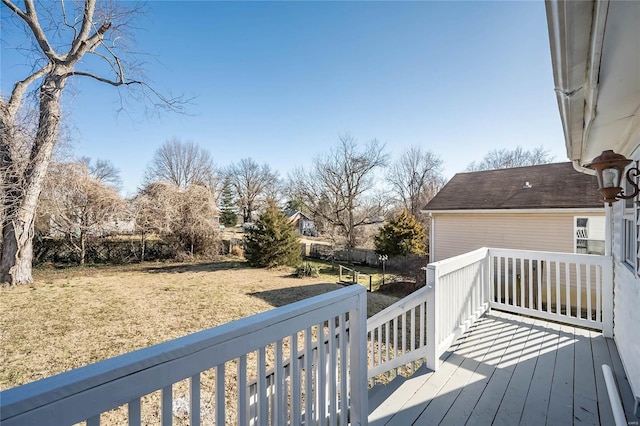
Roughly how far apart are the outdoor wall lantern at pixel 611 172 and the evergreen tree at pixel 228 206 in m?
24.0

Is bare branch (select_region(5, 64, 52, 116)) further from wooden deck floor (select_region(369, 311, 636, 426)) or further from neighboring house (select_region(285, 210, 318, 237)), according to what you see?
neighboring house (select_region(285, 210, 318, 237))

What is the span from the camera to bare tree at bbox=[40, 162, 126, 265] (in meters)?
8.96

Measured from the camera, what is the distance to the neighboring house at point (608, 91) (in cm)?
99

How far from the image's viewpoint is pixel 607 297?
3373 mm

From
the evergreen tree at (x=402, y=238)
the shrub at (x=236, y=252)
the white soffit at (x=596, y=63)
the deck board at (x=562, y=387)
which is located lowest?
the shrub at (x=236, y=252)

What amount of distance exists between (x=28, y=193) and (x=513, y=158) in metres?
24.9

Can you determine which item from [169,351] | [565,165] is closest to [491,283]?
[169,351]

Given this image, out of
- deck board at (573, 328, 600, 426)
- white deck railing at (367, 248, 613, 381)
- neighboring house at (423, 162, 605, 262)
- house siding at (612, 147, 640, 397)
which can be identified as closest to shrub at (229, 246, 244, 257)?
neighboring house at (423, 162, 605, 262)

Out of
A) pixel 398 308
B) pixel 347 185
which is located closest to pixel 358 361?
pixel 398 308

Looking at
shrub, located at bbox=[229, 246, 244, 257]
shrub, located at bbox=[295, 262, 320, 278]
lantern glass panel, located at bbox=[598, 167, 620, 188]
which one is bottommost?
shrub, located at bbox=[295, 262, 320, 278]

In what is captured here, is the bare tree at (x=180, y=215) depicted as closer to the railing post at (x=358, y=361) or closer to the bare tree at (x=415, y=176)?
the railing post at (x=358, y=361)

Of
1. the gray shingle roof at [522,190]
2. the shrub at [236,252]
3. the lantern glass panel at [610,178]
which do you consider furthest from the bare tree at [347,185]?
the lantern glass panel at [610,178]

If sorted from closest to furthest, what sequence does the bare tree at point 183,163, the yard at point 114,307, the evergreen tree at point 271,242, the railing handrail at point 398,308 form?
the railing handrail at point 398,308 < the yard at point 114,307 < the evergreen tree at point 271,242 < the bare tree at point 183,163

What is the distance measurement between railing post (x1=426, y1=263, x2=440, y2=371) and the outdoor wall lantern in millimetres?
1377
